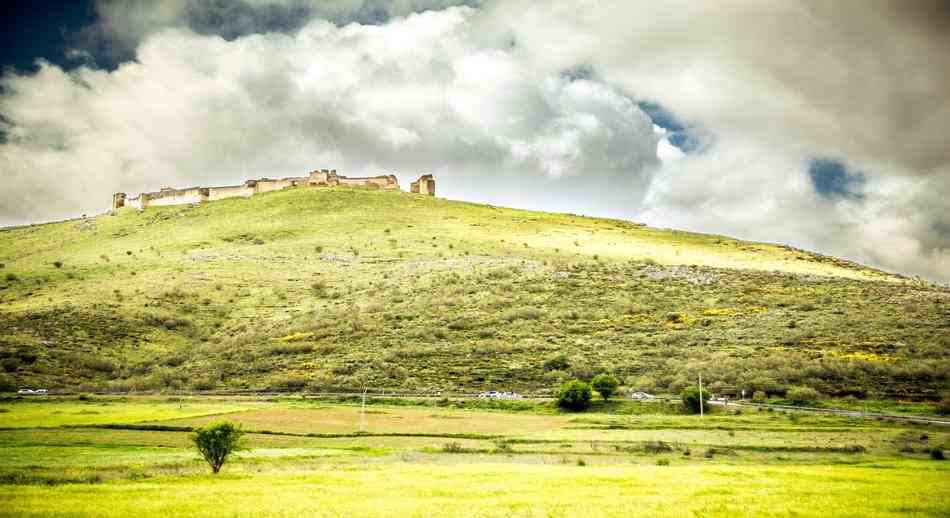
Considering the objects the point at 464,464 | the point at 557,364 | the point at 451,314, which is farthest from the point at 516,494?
the point at 451,314

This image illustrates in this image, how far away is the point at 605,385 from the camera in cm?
5378

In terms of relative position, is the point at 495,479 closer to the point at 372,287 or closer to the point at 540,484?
the point at 540,484

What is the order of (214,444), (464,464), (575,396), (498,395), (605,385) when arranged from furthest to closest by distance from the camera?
1. (498,395)
2. (605,385)
3. (575,396)
4. (464,464)
5. (214,444)

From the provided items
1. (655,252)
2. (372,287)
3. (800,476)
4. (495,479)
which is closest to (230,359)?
(372,287)

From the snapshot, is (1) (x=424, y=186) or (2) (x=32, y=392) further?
(1) (x=424, y=186)

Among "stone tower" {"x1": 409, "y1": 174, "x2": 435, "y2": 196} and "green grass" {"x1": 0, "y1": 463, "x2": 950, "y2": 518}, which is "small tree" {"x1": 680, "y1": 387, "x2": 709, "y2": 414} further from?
"stone tower" {"x1": 409, "y1": 174, "x2": 435, "y2": 196}

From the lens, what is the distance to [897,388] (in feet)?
163

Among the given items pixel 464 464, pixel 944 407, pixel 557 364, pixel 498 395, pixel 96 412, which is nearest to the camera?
pixel 464 464

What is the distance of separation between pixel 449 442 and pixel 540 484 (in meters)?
14.1

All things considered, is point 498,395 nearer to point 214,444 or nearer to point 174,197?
point 214,444

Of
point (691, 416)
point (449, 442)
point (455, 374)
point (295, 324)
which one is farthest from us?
point (295, 324)

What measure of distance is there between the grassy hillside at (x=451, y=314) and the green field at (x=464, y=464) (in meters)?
10.9

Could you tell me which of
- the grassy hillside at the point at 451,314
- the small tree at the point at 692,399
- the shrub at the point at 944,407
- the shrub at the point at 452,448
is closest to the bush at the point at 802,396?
the grassy hillside at the point at 451,314

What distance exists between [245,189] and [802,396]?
→ 13168 cm
